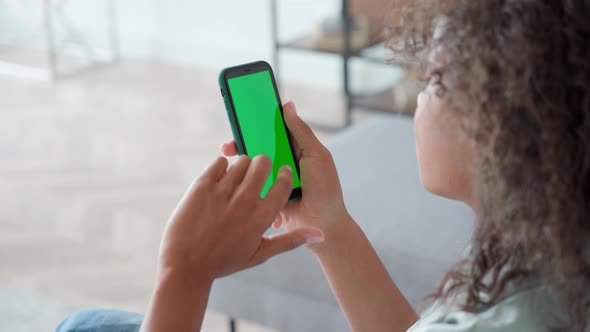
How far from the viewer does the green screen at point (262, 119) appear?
1.08 metres

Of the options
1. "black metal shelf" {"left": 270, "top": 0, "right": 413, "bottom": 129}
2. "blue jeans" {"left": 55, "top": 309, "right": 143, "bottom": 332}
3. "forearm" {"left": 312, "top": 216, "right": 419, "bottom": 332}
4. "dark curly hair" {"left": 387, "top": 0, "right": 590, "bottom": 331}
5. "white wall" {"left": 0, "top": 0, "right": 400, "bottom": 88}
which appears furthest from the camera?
"white wall" {"left": 0, "top": 0, "right": 400, "bottom": 88}

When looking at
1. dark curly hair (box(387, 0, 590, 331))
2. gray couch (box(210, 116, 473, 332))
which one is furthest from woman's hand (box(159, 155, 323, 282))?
gray couch (box(210, 116, 473, 332))

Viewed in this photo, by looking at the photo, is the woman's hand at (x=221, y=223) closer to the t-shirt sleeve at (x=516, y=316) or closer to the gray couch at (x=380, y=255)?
the t-shirt sleeve at (x=516, y=316)

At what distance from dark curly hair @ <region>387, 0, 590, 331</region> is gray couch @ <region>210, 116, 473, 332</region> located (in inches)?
29.0

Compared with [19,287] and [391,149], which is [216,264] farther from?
[19,287]

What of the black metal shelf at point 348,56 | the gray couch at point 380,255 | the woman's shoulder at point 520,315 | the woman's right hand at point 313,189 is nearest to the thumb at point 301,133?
the woman's right hand at point 313,189

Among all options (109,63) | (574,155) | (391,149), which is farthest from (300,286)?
(109,63)

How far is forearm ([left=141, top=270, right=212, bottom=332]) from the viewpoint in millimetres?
744

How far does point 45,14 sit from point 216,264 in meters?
3.02

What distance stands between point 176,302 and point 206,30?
304 centimetres

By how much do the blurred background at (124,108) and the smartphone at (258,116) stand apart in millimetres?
965

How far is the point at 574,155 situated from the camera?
68 cm

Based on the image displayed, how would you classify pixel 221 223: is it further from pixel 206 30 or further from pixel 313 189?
pixel 206 30

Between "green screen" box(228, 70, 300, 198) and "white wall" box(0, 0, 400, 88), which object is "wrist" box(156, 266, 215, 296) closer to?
"green screen" box(228, 70, 300, 198)
